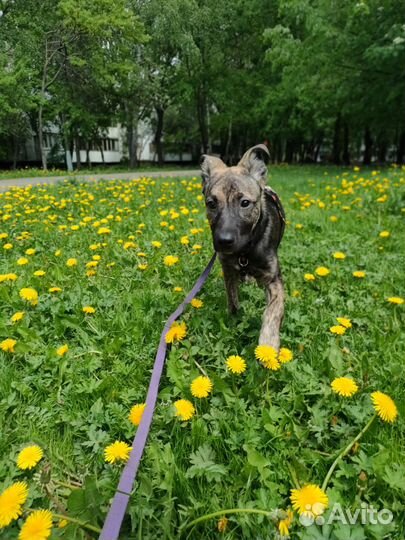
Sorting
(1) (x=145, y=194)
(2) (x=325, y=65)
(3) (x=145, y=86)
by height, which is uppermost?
(3) (x=145, y=86)

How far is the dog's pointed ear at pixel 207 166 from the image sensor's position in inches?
128

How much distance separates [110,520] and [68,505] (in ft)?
0.96

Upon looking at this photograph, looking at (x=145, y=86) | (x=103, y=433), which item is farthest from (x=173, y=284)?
(x=145, y=86)

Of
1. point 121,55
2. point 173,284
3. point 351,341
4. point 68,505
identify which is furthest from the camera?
point 121,55

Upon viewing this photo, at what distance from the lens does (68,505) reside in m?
1.55

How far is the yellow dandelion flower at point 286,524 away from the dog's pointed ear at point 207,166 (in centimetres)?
234

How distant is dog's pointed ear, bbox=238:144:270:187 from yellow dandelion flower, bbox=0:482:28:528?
8.47ft

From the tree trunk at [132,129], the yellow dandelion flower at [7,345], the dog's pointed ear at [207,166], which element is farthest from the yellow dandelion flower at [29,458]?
the tree trunk at [132,129]

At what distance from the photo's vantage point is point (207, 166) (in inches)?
134

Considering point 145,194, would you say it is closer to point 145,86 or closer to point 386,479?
point 386,479

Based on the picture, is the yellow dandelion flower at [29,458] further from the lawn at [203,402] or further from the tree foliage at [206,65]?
the tree foliage at [206,65]

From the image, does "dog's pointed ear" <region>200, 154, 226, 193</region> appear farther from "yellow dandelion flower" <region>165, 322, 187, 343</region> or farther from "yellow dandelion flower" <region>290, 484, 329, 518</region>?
"yellow dandelion flower" <region>290, 484, 329, 518</region>

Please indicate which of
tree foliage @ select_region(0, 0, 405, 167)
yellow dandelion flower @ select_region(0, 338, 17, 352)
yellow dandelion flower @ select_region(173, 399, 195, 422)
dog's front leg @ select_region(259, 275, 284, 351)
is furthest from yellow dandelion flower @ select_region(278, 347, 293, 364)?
tree foliage @ select_region(0, 0, 405, 167)

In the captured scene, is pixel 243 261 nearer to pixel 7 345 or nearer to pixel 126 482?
pixel 7 345
